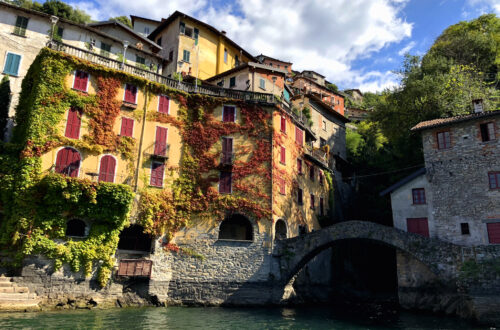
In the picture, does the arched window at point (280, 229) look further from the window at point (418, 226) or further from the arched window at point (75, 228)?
the arched window at point (75, 228)

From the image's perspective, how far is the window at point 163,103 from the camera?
2784 centimetres

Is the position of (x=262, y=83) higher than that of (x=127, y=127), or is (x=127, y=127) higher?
(x=262, y=83)

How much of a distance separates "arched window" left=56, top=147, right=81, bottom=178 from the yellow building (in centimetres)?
1913

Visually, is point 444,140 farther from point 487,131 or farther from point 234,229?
point 234,229

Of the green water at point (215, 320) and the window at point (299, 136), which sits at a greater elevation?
the window at point (299, 136)

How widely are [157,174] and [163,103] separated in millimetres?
5800

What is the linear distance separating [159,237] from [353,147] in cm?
3384

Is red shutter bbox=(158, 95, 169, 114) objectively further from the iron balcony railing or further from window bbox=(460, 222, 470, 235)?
window bbox=(460, 222, 470, 235)

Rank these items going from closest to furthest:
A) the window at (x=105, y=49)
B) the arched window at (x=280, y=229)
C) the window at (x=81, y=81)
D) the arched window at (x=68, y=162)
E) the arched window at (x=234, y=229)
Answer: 1. the arched window at (x=68, y=162)
2. the window at (x=81, y=81)
3. the arched window at (x=280, y=229)
4. the arched window at (x=234, y=229)
5. the window at (x=105, y=49)

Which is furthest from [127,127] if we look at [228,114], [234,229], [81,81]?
[234,229]

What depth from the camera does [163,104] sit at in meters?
28.0

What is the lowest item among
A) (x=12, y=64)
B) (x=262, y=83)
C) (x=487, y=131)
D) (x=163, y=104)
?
(x=487, y=131)

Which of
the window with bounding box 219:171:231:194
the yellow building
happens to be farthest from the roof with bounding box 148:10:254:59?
the window with bounding box 219:171:231:194

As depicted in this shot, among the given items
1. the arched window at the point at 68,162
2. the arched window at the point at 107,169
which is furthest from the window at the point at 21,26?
the arched window at the point at 107,169
